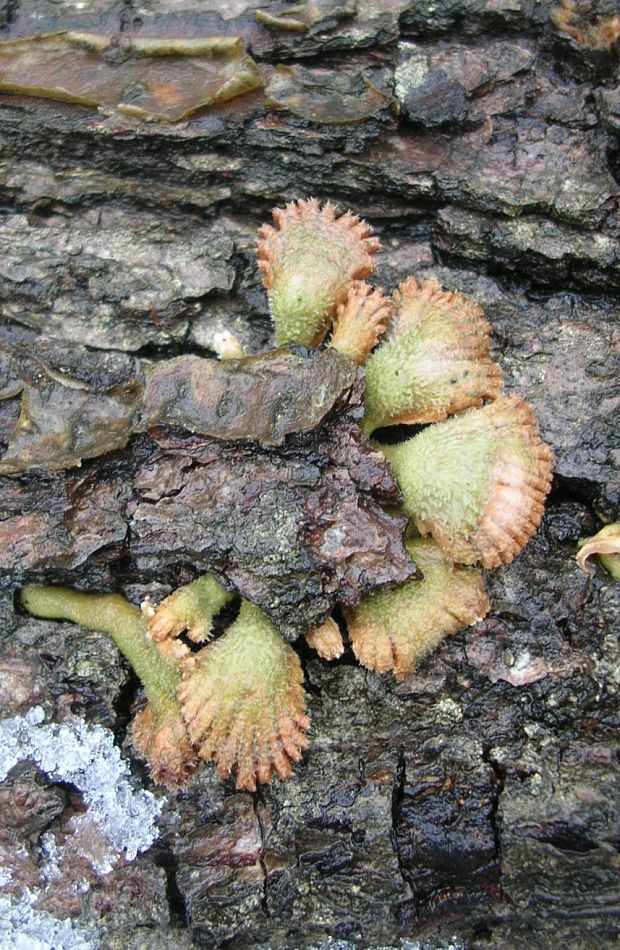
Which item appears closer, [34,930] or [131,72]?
[34,930]

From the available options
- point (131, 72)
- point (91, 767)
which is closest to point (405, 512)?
point (91, 767)

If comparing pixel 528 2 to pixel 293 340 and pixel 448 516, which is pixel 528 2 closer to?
pixel 293 340

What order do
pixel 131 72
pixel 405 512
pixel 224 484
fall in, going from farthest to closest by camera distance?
pixel 131 72, pixel 405 512, pixel 224 484

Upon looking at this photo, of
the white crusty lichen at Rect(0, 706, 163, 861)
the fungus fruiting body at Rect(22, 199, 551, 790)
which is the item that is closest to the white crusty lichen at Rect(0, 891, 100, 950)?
the white crusty lichen at Rect(0, 706, 163, 861)

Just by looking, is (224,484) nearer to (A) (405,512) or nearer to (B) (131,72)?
(A) (405,512)

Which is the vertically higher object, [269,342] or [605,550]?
[269,342]

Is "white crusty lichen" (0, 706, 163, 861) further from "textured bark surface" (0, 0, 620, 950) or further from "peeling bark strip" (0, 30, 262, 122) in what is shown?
"peeling bark strip" (0, 30, 262, 122)

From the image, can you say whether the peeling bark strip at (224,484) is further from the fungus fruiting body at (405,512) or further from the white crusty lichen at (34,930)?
the white crusty lichen at (34,930)
